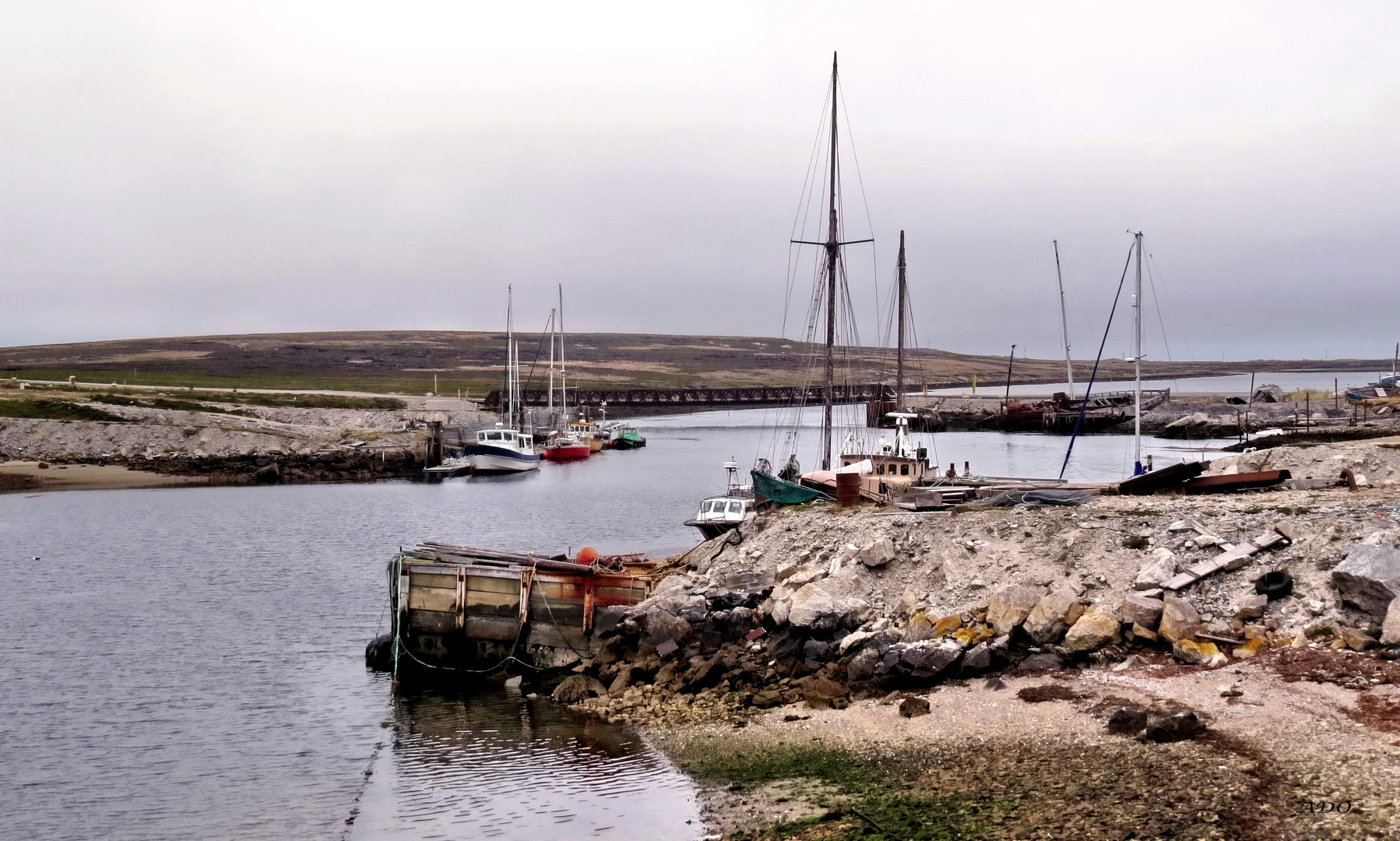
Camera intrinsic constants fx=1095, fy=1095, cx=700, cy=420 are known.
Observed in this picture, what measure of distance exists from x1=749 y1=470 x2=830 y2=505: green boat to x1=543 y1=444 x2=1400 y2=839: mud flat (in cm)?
589

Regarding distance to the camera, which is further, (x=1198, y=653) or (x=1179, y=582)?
(x=1179, y=582)

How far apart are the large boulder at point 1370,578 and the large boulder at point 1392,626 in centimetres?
48

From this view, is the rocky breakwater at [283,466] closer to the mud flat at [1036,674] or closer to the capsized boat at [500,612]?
the capsized boat at [500,612]

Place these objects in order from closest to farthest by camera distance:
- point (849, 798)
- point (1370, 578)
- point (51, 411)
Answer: point (849, 798) → point (1370, 578) → point (51, 411)

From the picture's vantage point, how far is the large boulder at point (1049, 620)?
18.7 m

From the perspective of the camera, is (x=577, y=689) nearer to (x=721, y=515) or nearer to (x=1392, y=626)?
(x=1392, y=626)

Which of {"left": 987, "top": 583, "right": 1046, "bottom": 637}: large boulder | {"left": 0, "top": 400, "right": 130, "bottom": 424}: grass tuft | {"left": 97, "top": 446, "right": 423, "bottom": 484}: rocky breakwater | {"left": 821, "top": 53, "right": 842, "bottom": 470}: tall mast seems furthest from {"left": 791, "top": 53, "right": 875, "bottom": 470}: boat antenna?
{"left": 0, "top": 400, "right": 130, "bottom": 424}: grass tuft

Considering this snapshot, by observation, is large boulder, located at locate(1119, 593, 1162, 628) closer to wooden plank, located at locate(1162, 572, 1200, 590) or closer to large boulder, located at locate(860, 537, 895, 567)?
wooden plank, located at locate(1162, 572, 1200, 590)

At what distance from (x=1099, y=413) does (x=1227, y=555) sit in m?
93.7

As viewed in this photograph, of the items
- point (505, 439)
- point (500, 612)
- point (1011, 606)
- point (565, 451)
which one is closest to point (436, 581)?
point (500, 612)

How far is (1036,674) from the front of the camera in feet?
59.0

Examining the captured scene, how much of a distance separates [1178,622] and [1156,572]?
1.54 m

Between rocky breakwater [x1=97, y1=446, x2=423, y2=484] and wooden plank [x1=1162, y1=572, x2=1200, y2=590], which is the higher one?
wooden plank [x1=1162, y1=572, x2=1200, y2=590]

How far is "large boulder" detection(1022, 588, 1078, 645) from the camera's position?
1872cm
